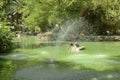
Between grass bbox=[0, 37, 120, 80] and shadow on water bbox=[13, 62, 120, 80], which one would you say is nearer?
shadow on water bbox=[13, 62, 120, 80]

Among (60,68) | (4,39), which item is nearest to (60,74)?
(60,68)

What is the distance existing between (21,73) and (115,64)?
4.51 m

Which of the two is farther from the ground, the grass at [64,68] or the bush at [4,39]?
the bush at [4,39]

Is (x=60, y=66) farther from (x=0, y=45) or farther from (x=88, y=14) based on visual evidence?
(x=88, y=14)

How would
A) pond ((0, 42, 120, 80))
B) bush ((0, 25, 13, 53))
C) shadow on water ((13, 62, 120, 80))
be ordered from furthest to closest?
bush ((0, 25, 13, 53))
pond ((0, 42, 120, 80))
shadow on water ((13, 62, 120, 80))

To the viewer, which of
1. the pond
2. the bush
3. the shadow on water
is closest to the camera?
the shadow on water

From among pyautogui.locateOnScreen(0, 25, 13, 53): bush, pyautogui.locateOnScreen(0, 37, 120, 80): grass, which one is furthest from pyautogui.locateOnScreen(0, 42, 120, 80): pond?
pyautogui.locateOnScreen(0, 25, 13, 53): bush

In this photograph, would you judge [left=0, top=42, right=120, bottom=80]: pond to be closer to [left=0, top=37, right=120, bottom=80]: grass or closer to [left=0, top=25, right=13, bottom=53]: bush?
[left=0, top=37, right=120, bottom=80]: grass

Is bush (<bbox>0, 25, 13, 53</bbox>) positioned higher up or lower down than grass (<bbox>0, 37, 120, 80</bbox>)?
higher up

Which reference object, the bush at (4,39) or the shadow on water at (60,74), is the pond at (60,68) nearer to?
the shadow on water at (60,74)

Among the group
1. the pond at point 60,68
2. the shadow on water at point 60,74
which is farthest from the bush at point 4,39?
the shadow on water at point 60,74

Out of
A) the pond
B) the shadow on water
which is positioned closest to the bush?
the pond

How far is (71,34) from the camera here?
3109cm

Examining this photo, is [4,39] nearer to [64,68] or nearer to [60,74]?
[64,68]
